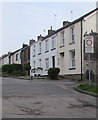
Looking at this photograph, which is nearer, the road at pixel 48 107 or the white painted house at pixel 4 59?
the road at pixel 48 107

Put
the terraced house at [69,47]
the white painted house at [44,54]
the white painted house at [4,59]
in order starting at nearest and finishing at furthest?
the terraced house at [69,47] < the white painted house at [44,54] < the white painted house at [4,59]

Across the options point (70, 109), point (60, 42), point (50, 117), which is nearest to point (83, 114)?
point (70, 109)

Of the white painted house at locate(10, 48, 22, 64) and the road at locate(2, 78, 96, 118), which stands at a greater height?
the white painted house at locate(10, 48, 22, 64)

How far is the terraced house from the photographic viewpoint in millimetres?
23281

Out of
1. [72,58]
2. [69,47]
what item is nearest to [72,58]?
[72,58]

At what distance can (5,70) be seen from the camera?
40938 millimetres

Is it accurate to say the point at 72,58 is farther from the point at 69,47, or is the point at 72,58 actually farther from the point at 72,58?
the point at 69,47

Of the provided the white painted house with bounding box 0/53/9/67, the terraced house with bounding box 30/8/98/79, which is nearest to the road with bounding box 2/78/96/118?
the terraced house with bounding box 30/8/98/79

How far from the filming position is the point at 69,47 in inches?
1008

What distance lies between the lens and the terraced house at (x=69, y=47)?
23.3m

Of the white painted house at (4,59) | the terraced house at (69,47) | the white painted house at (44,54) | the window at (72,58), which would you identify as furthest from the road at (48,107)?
the white painted house at (4,59)

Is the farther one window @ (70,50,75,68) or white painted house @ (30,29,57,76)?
white painted house @ (30,29,57,76)

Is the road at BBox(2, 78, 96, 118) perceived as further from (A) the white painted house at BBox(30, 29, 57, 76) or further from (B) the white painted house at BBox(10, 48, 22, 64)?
(B) the white painted house at BBox(10, 48, 22, 64)

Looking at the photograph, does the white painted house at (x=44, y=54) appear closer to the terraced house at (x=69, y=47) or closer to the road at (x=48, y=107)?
the terraced house at (x=69, y=47)
